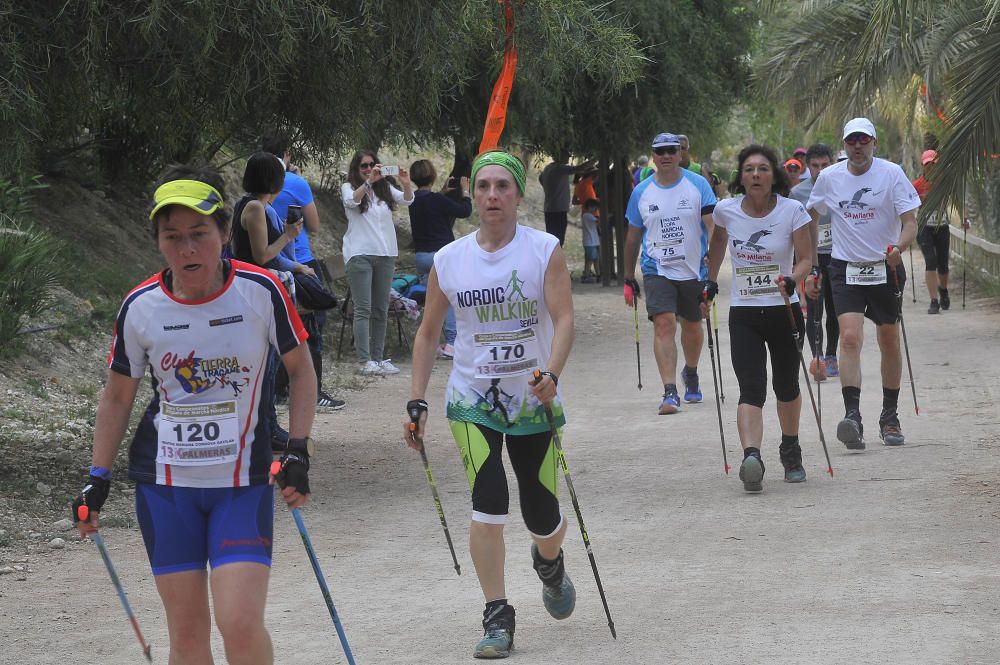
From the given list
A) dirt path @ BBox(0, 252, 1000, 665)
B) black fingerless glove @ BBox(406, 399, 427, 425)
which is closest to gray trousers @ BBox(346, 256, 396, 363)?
dirt path @ BBox(0, 252, 1000, 665)

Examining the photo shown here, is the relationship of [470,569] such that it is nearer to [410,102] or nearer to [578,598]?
[578,598]

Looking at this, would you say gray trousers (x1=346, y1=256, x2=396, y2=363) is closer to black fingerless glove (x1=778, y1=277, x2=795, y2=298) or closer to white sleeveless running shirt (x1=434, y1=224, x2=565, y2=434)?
black fingerless glove (x1=778, y1=277, x2=795, y2=298)

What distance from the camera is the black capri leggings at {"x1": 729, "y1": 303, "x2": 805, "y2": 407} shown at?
334 inches

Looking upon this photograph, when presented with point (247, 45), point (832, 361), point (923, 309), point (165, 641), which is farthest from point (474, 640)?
point (923, 309)

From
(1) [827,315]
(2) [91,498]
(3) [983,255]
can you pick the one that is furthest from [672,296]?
(3) [983,255]

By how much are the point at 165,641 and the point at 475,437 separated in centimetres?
158

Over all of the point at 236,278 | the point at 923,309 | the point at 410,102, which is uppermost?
the point at 410,102

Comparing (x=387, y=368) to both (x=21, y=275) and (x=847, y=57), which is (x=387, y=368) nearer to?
(x=21, y=275)

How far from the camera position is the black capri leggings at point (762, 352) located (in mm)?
8477

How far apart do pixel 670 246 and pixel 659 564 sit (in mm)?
5073

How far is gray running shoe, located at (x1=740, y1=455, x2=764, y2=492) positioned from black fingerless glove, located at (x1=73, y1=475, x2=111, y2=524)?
479cm

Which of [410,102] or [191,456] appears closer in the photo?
[191,456]

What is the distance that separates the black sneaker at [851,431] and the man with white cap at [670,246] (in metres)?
2.13

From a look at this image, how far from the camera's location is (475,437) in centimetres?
550
